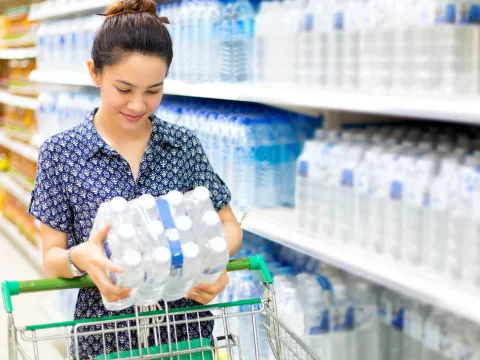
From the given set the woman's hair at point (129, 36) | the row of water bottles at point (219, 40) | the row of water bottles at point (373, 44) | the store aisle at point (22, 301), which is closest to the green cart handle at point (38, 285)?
the woman's hair at point (129, 36)

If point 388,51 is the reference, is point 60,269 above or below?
below

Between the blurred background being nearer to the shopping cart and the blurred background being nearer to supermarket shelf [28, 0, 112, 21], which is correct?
supermarket shelf [28, 0, 112, 21]

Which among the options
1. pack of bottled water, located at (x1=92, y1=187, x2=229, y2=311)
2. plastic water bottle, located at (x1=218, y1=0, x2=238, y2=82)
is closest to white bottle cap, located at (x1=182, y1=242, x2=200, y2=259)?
pack of bottled water, located at (x1=92, y1=187, x2=229, y2=311)

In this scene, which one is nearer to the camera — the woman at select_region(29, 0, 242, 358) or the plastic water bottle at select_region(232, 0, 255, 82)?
the woman at select_region(29, 0, 242, 358)

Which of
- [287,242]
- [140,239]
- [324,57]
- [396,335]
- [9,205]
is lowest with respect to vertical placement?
[9,205]

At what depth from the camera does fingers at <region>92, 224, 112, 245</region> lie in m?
1.66

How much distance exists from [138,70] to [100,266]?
58cm

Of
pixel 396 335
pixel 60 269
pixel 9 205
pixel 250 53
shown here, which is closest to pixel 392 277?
pixel 396 335

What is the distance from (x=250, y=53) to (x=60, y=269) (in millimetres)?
1661

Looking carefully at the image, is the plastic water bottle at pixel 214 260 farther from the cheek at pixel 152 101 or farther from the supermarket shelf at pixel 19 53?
the supermarket shelf at pixel 19 53

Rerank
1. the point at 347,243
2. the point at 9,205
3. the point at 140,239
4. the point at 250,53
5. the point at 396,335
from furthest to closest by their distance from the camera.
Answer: the point at 9,205, the point at 250,53, the point at 396,335, the point at 347,243, the point at 140,239

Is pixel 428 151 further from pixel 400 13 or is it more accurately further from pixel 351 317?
pixel 351 317

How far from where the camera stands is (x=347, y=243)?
247 centimetres

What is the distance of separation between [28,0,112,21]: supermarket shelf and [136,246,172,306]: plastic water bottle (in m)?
2.50
